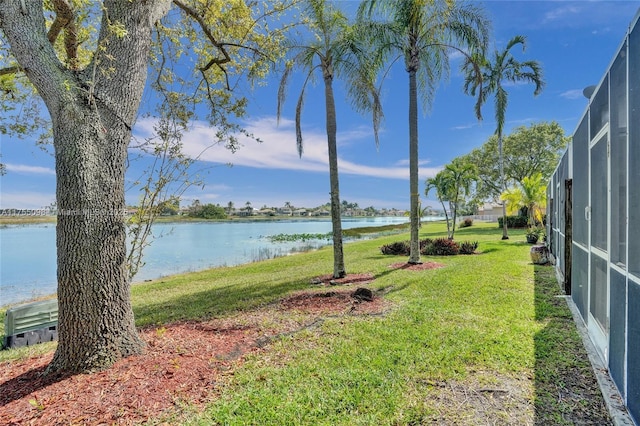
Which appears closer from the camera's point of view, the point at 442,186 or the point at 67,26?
the point at 67,26

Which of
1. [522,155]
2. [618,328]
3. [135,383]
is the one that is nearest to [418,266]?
[618,328]

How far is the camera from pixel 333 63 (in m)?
8.76

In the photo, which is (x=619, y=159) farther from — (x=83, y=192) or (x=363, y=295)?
(x=83, y=192)

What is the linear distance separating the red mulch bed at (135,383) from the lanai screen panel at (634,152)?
355 cm

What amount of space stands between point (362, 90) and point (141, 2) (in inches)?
250

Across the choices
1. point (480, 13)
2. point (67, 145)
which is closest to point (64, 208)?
point (67, 145)

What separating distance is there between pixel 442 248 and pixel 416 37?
7667 mm

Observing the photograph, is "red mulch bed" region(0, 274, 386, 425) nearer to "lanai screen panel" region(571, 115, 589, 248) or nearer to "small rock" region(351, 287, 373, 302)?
"small rock" region(351, 287, 373, 302)

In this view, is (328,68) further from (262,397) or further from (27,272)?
(27,272)

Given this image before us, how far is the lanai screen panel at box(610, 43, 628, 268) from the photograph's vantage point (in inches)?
109

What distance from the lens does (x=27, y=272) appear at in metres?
15.5

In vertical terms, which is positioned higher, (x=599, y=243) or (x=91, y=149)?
(x=91, y=149)

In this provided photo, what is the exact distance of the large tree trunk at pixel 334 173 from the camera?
8.69 metres

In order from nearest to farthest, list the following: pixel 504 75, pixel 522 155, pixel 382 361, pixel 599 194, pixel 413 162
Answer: pixel 382 361 < pixel 599 194 < pixel 413 162 < pixel 504 75 < pixel 522 155
